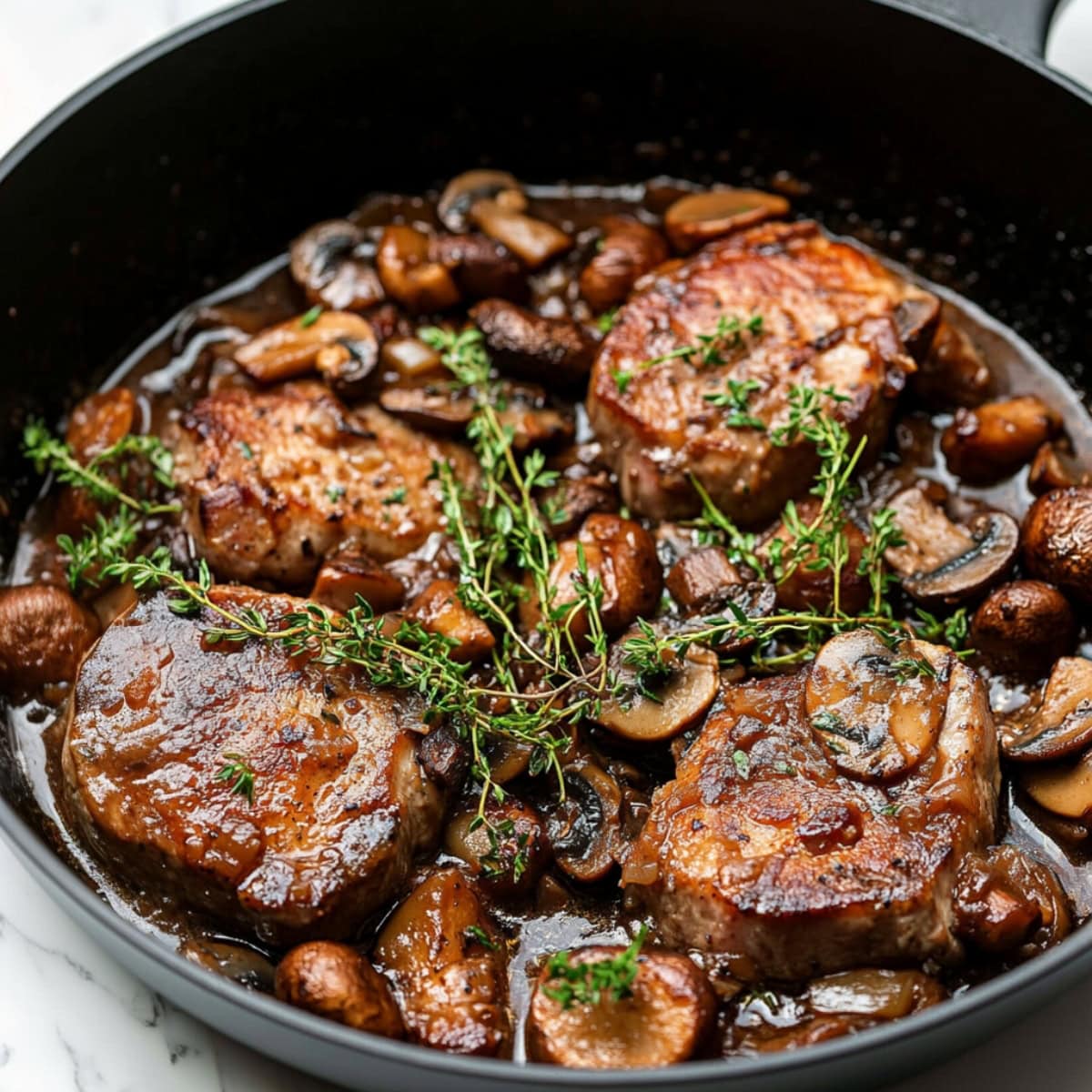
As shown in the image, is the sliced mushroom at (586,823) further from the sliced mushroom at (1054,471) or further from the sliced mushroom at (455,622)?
the sliced mushroom at (1054,471)

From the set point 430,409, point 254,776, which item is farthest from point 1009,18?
point 254,776

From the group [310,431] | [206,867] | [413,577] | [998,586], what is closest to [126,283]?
[310,431]

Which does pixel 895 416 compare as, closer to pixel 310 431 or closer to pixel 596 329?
pixel 596 329

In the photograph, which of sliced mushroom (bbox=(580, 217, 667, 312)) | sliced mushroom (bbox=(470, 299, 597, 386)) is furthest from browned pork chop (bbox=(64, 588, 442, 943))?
sliced mushroom (bbox=(580, 217, 667, 312))

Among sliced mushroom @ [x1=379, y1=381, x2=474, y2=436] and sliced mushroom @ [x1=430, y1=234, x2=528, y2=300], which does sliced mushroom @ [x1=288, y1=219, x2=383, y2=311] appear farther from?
sliced mushroom @ [x1=379, y1=381, x2=474, y2=436]

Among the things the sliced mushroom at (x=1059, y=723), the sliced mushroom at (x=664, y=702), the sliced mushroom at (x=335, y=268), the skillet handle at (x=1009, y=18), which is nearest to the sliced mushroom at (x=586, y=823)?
the sliced mushroom at (x=664, y=702)

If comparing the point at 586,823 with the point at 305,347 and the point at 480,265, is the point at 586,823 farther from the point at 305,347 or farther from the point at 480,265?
the point at 480,265
